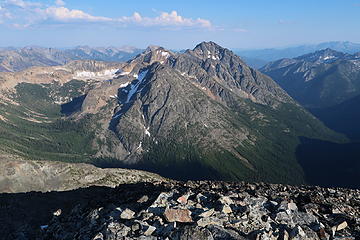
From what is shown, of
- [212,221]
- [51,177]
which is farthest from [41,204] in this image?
[212,221]

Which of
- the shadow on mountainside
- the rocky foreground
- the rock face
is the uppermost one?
the rocky foreground

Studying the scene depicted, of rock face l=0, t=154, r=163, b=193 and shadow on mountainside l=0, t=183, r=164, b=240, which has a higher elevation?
shadow on mountainside l=0, t=183, r=164, b=240

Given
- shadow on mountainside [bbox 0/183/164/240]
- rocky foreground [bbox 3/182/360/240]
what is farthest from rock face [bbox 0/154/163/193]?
rocky foreground [bbox 3/182/360/240]

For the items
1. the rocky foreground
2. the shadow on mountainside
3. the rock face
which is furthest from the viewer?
the rock face

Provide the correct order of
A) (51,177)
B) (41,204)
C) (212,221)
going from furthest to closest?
(51,177)
(41,204)
(212,221)

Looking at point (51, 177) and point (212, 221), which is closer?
point (212, 221)

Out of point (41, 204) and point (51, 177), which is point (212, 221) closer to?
point (41, 204)

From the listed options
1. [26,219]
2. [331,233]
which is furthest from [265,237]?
[26,219]

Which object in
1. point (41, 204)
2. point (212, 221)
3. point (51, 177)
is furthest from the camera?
point (51, 177)

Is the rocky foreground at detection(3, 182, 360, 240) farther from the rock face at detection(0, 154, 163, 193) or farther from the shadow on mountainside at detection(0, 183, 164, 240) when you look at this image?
the rock face at detection(0, 154, 163, 193)

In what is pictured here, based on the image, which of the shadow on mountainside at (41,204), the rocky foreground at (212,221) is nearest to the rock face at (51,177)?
the shadow on mountainside at (41,204)

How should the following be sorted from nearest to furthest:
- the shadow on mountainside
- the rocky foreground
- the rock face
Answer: the rocky foreground < the shadow on mountainside < the rock face

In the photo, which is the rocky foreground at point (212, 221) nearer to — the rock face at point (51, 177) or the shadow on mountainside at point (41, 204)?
the shadow on mountainside at point (41, 204)

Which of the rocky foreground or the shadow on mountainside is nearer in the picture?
the rocky foreground
